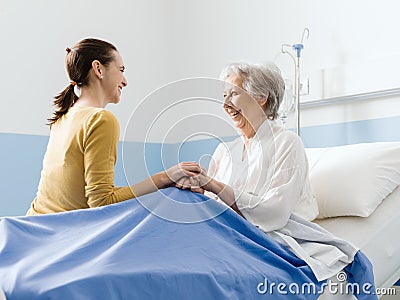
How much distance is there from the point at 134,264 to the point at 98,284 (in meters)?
0.12

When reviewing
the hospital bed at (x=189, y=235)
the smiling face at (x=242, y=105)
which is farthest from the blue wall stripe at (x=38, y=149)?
the hospital bed at (x=189, y=235)

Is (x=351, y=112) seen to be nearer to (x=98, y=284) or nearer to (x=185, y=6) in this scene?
(x=185, y=6)

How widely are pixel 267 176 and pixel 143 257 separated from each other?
0.59 m

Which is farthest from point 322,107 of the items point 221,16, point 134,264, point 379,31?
point 134,264

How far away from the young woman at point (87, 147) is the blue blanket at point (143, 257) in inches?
4.5

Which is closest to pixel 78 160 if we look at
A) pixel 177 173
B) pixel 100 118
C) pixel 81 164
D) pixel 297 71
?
pixel 81 164

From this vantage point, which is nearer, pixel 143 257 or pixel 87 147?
pixel 143 257

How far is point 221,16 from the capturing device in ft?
11.0

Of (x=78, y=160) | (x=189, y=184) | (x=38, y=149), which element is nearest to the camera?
(x=189, y=184)

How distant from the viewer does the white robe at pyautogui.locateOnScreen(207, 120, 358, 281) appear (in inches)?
68.8

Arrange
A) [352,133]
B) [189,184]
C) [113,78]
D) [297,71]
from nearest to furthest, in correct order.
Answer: [189,184] < [113,78] < [352,133] < [297,71]

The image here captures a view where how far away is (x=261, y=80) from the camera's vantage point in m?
2.03

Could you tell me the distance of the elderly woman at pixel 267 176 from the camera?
1.76 m

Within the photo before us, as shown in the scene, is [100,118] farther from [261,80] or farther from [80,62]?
[261,80]
